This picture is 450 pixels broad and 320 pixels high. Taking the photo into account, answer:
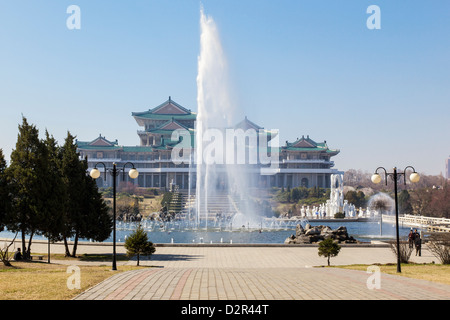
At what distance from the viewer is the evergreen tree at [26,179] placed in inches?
676

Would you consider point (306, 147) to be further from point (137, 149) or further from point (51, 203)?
point (51, 203)

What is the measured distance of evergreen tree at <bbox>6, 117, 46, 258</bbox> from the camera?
1717 cm

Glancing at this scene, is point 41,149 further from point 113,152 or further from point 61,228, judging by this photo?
point 113,152

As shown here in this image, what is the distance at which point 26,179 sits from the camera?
17.2m

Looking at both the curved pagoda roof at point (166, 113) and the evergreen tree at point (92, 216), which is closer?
the evergreen tree at point (92, 216)

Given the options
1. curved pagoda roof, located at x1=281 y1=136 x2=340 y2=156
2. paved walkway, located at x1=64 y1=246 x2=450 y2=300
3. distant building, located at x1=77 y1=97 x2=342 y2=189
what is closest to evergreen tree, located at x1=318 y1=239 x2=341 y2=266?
paved walkway, located at x1=64 y1=246 x2=450 y2=300

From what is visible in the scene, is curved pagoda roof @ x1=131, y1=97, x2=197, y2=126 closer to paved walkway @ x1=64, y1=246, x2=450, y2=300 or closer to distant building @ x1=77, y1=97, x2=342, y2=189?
distant building @ x1=77, y1=97, x2=342, y2=189

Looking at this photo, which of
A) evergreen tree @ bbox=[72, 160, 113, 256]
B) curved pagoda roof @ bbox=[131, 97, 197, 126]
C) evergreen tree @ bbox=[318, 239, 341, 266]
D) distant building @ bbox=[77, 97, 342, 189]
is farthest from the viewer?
curved pagoda roof @ bbox=[131, 97, 197, 126]

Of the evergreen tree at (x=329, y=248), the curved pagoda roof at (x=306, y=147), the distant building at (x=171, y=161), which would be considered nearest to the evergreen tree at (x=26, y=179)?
the evergreen tree at (x=329, y=248)

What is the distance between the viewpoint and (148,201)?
63250mm

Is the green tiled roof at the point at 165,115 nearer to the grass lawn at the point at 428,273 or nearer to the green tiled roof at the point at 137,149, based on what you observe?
the green tiled roof at the point at 137,149

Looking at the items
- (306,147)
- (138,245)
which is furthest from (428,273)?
(306,147)

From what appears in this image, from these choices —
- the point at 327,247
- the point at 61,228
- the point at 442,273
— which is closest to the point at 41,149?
the point at 61,228
